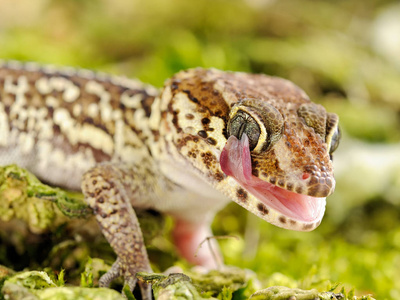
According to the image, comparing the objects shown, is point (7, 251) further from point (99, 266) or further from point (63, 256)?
point (99, 266)

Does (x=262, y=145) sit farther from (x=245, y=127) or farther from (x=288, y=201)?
(x=288, y=201)

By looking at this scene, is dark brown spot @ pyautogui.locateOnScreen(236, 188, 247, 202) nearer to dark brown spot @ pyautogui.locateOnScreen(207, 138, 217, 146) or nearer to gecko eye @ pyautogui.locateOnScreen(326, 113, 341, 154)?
dark brown spot @ pyautogui.locateOnScreen(207, 138, 217, 146)

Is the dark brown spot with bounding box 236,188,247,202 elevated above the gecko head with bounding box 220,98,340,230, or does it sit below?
below

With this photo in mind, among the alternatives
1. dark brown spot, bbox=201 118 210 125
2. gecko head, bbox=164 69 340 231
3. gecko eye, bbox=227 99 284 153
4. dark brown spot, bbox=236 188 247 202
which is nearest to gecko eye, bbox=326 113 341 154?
gecko head, bbox=164 69 340 231

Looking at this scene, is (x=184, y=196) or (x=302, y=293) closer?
(x=302, y=293)

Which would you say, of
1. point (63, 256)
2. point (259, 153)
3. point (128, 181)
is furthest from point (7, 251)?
point (259, 153)

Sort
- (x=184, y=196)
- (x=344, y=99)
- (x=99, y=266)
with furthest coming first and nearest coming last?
(x=344, y=99) < (x=184, y=196) < (x=99, y=266)

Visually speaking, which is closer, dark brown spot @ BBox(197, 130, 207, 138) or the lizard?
the lizard
